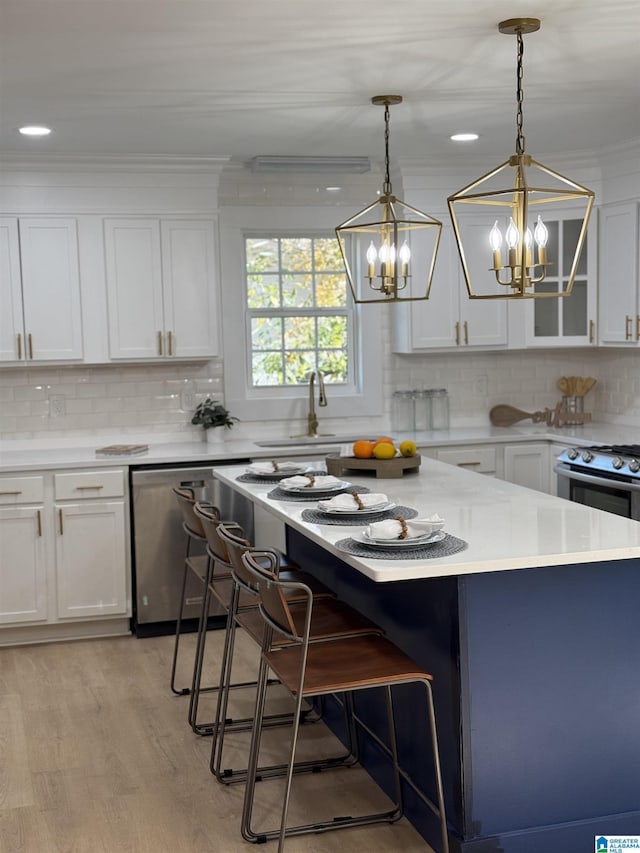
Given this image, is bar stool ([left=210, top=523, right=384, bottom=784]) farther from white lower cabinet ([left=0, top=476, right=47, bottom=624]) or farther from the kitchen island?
white lower cabinet ([left=0, top=476, right=47, bottom=624])

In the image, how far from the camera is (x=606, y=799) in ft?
10.0

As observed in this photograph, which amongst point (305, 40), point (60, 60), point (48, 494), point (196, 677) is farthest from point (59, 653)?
point (305, 40)

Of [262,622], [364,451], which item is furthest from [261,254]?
[262,622]

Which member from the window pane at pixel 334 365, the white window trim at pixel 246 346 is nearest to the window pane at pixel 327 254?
the white window trim at pixel 246 346

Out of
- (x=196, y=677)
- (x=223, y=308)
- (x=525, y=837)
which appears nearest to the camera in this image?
(x=525, y=837)

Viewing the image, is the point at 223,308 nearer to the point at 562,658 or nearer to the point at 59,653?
the point at 59,653

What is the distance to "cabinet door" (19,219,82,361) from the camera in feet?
18.1

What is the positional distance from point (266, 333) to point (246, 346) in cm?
18

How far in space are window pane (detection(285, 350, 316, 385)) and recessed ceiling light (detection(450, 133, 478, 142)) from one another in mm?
1703

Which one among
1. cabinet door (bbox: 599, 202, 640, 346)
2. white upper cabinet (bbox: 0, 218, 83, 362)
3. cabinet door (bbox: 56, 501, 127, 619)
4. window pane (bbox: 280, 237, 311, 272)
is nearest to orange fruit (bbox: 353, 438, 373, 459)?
cabinet door (bbox: 56, 501, 127, 619)

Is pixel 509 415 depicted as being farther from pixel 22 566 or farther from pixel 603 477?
pixel 22 566

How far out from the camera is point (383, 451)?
14.2 feet

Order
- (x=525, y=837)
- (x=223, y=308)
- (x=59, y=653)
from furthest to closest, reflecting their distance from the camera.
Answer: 1. (x=223, y=308)
2. (x=59, y=653)
3. (x=525, y=837)

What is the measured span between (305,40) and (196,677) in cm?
252
